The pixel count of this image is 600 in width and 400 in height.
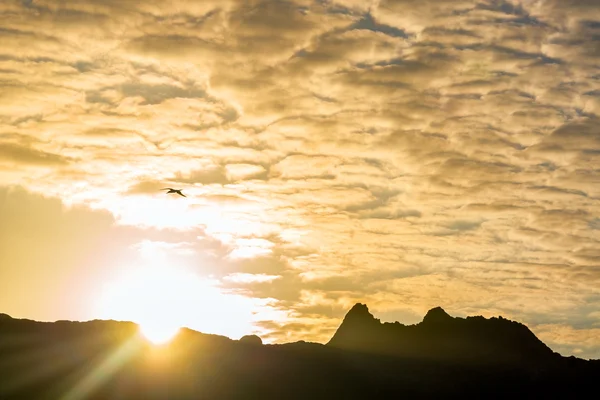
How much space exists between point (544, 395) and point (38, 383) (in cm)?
Answer: 10890

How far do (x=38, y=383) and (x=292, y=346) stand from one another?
57160mm

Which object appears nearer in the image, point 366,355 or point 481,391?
point 481,391

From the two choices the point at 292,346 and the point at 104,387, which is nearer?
the point at 104,387

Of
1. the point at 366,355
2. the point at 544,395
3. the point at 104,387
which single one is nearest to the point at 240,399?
the point at 104,387

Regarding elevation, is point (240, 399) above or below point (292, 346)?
below

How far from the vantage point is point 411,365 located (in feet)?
624

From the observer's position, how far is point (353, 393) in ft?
525

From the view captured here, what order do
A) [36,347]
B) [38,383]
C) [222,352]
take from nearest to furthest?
[38,383] → [36,347] → [222,352]

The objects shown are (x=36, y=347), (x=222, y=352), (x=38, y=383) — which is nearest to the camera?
(x=38, y=383)

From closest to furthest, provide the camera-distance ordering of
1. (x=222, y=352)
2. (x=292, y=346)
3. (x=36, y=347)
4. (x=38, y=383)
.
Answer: (x=38, y=383), (x=36, y=347), (x=222, y=352), (x=292, y=346)

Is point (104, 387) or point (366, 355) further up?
point (366, 355)

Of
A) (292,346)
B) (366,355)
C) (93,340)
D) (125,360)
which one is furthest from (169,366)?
(366,355)

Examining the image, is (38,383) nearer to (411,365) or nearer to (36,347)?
(36,347)

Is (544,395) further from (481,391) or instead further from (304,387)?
(304,387)
